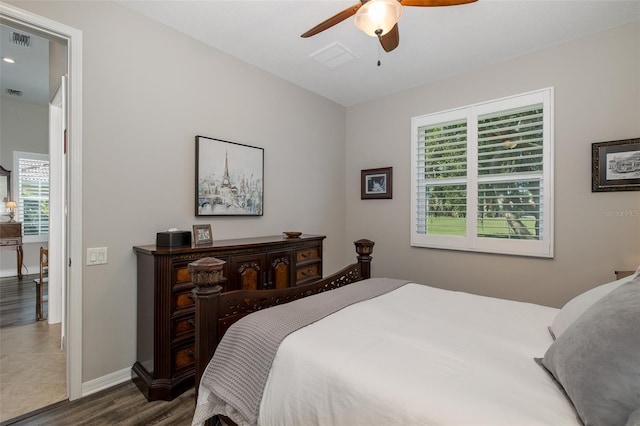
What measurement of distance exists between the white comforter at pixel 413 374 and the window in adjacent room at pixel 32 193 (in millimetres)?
6996

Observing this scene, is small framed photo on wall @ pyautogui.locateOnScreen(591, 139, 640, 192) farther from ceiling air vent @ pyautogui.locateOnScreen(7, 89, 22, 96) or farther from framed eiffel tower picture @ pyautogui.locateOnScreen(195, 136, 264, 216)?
ceiling air vent @ pyautogui.locateOnScreen(7, 89, 22, 96)

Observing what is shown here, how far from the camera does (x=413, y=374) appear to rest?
1041 millimetres

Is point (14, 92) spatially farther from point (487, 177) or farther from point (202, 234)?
point (487, 177)

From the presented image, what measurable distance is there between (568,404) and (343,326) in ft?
2.75

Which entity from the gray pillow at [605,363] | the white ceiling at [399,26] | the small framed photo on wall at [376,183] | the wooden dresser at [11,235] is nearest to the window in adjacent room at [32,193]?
the wooden dresser at [11,235]

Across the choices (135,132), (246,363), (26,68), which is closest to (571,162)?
(246,363)

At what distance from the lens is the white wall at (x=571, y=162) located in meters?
2.43

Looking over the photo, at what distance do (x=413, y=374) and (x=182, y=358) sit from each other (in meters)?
1.78

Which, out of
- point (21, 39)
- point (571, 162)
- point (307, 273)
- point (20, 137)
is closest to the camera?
point (571, 162)

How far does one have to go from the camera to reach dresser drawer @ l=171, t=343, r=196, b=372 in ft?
6.88

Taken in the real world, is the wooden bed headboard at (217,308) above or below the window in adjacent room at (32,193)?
below

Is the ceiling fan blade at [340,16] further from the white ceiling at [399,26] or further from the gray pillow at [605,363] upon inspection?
the gray pillow at [605,363]

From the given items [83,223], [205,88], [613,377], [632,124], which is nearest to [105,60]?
[205,88]

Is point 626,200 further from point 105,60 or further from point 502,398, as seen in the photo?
point 105,60
